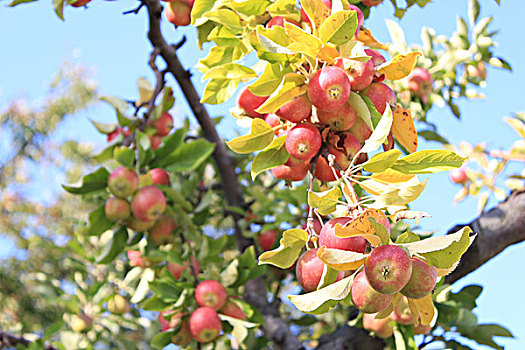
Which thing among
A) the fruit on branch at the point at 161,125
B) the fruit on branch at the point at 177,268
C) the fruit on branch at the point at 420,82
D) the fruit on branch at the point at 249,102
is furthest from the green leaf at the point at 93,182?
the fruit on branch at the point at 420,82

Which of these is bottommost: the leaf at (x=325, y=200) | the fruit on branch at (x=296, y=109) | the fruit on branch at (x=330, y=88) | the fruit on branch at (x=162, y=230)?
the fruit on branch at (x=162, y=230)

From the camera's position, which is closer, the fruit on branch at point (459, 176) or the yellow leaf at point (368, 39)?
the yellow leaf at point (368, 39)

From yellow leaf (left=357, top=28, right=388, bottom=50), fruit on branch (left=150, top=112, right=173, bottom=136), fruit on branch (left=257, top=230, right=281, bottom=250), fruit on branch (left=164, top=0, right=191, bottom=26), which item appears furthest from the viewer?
fruit on branch (left=257, top=230, right=281, bottom=250)

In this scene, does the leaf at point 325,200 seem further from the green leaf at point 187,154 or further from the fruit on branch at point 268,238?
the fruit on branch at point 268,238

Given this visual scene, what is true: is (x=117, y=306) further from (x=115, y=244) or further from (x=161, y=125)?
(x=161, y=125)

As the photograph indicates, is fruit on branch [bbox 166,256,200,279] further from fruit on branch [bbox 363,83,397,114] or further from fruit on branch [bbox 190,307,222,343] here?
fruit on branch [bbox 363,83,397,114]

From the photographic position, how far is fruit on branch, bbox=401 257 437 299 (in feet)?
2.34

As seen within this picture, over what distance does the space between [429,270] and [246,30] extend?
576mm

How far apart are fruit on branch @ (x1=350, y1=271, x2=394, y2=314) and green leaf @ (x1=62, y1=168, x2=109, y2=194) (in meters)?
1.00

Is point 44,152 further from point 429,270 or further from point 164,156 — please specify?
point 429,270

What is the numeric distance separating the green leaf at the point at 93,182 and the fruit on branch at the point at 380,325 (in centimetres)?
88

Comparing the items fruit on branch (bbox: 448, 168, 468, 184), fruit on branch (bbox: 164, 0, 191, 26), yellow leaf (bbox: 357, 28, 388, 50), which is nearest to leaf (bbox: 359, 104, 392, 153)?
yellow leaf (bbox: 357, 28, 388, 50)

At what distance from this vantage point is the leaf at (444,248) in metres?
0.69

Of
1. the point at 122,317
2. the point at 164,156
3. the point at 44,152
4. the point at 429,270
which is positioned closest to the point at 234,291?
the point at 164,156
